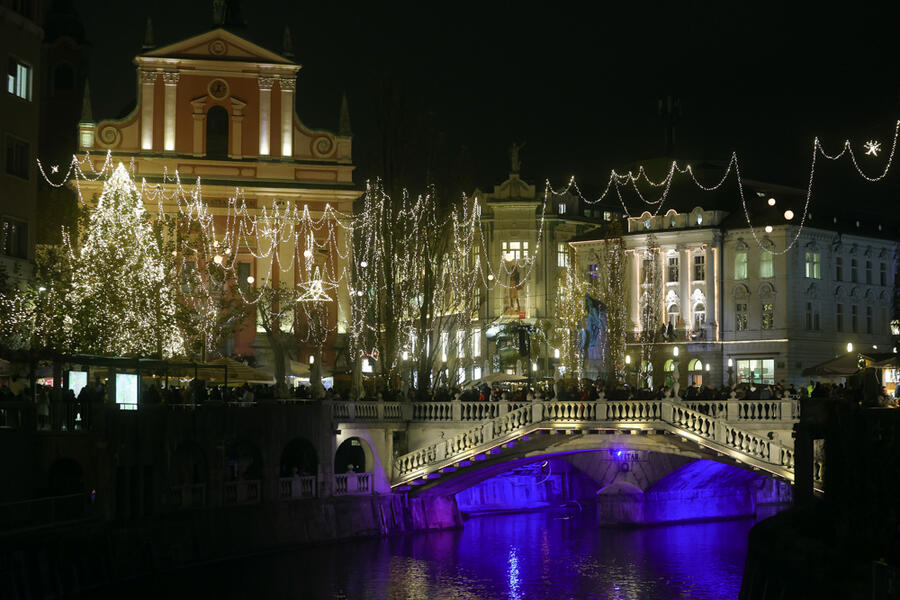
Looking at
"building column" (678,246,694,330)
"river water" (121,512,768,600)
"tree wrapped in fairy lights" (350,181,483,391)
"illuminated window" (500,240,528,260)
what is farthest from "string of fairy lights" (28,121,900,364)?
"illuminated window" (500,240,528,260)

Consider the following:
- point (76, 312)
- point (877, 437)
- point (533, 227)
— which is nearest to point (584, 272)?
point (533, 227)

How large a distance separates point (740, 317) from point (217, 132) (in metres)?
35.7

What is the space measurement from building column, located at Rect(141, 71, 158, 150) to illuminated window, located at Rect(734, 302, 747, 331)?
3905 centimetres

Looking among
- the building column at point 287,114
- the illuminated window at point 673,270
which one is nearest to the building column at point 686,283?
the illuminated window at point 673,270

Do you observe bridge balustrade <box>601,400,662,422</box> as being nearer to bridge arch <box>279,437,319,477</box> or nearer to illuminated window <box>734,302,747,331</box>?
bridge arch <box>279,437,319,477</box>

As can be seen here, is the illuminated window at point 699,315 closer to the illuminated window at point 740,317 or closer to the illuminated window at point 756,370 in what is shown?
the illuminated window at point 740,317

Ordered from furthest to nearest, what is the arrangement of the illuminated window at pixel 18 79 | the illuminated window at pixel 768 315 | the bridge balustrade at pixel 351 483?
the illuminated window at pixel 768 315 → the bridge balustrade at pixel 351 483 → the illuminated window at pixel 18 79

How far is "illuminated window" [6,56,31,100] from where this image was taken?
52.8m

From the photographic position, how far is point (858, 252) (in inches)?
3816

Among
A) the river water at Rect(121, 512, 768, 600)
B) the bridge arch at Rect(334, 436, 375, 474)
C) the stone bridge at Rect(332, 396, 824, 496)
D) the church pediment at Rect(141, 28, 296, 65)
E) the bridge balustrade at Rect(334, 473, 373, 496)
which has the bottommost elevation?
the river water at Rect(121, 512, 768, 600)

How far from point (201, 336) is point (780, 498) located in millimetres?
26340

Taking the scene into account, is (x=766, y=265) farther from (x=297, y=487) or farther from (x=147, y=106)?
(x=297, y=487)

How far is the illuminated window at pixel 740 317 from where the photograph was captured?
96.4 m

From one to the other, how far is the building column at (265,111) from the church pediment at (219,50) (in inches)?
45.1
